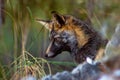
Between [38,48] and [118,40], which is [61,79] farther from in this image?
[38,48]

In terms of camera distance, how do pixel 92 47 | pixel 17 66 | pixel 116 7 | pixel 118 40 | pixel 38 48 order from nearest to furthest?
pixel 118 40, pixel 17 66, pixel 92 47, pixel 38 48, pixel 116 7

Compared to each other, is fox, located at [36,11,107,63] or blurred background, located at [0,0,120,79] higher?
blurred background, located at [0,0,120,79]

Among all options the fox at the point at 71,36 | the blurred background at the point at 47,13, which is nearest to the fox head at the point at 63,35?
the fox at the point at 71,36

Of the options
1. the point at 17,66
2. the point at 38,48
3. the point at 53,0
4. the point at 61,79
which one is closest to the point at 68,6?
the point at 53,0

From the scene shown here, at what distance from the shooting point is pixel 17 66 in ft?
19.1

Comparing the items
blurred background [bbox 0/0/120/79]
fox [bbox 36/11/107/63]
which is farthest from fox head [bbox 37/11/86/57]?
blurred background [bbox 0/0/120/79]

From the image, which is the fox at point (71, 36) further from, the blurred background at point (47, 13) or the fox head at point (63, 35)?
the blurred background at point (47, 13)

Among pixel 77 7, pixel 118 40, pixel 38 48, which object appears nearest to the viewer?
pixel 118 40

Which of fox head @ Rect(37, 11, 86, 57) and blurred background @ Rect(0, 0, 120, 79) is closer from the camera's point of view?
fox head @ Rect(37, 11, 86, 57)

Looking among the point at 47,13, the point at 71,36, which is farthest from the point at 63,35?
the point at 47,13

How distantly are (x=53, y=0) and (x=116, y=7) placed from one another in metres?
1.33

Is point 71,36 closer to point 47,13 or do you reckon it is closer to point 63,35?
point 63,35

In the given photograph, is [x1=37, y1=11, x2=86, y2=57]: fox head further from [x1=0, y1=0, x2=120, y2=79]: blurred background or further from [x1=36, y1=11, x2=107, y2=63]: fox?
[x1=0, y1=0, x2=120, y2=79]: blurred background

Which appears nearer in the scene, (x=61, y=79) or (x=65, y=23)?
(x=61, y=79)
